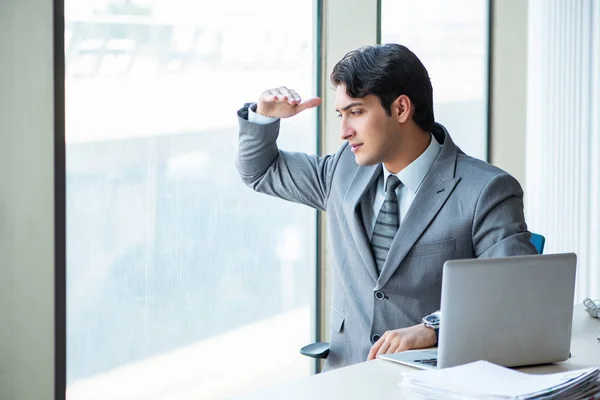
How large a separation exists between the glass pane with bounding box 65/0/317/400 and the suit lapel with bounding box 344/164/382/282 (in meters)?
0.79

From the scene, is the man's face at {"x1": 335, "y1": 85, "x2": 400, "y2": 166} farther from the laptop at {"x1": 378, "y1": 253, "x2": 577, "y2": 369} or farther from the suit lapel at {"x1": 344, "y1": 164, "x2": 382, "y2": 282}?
the laptop at {"x1": 378, "y1": 253, "x2": 577, "y2": 369}

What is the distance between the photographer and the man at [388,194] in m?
2.45

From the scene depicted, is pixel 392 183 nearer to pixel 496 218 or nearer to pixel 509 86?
pixel 496 218

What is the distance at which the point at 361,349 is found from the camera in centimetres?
254

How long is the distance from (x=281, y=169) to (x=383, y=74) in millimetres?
507

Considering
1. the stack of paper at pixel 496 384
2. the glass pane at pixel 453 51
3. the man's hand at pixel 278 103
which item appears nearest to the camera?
the stack of paper at pixel 496 384

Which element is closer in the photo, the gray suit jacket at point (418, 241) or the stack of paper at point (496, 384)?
the stack of paper at point (496, 384)

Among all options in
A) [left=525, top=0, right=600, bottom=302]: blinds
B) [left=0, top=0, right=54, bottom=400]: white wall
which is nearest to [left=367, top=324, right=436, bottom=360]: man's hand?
[left=0, top=0, right=54, bottom=400]: white wall

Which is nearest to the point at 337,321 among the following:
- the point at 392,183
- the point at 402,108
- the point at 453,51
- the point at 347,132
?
the point at 392,183

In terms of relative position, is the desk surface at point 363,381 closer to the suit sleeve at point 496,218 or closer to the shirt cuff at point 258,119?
the suit sleeve at point 496,218

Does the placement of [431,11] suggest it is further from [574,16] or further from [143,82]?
[143,82]

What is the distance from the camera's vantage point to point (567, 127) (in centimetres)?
505

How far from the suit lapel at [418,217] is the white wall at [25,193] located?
104 cm

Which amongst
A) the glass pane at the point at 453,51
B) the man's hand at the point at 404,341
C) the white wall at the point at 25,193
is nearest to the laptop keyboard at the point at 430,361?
the man's hand at the point at 404,341
